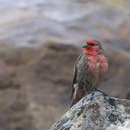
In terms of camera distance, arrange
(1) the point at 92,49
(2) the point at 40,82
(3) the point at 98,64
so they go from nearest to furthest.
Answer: (3) the point at 98,64
(1) the point at 92,49
(2) the point at 40,82

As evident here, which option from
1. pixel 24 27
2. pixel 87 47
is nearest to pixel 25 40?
pixel 24 27

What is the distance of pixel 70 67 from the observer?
13664 millimetres

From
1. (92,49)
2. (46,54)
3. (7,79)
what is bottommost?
(7,79)

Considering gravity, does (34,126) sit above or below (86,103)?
below

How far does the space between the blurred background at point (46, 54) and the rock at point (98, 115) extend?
6983 millimetres

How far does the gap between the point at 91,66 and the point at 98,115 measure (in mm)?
2427

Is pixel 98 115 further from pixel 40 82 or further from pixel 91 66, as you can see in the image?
pixel 40 82

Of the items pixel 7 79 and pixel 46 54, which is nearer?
pixel 7 79

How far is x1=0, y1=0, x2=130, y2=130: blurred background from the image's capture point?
503 inches

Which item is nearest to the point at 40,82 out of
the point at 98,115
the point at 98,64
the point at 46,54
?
the point at 46,54

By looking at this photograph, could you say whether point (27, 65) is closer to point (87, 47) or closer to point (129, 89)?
point (129, 89)

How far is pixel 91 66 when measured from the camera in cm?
777

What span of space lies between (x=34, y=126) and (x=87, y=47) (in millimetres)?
5140

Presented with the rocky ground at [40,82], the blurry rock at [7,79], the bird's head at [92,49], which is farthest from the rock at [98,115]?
the blurry rock at [7,79]
